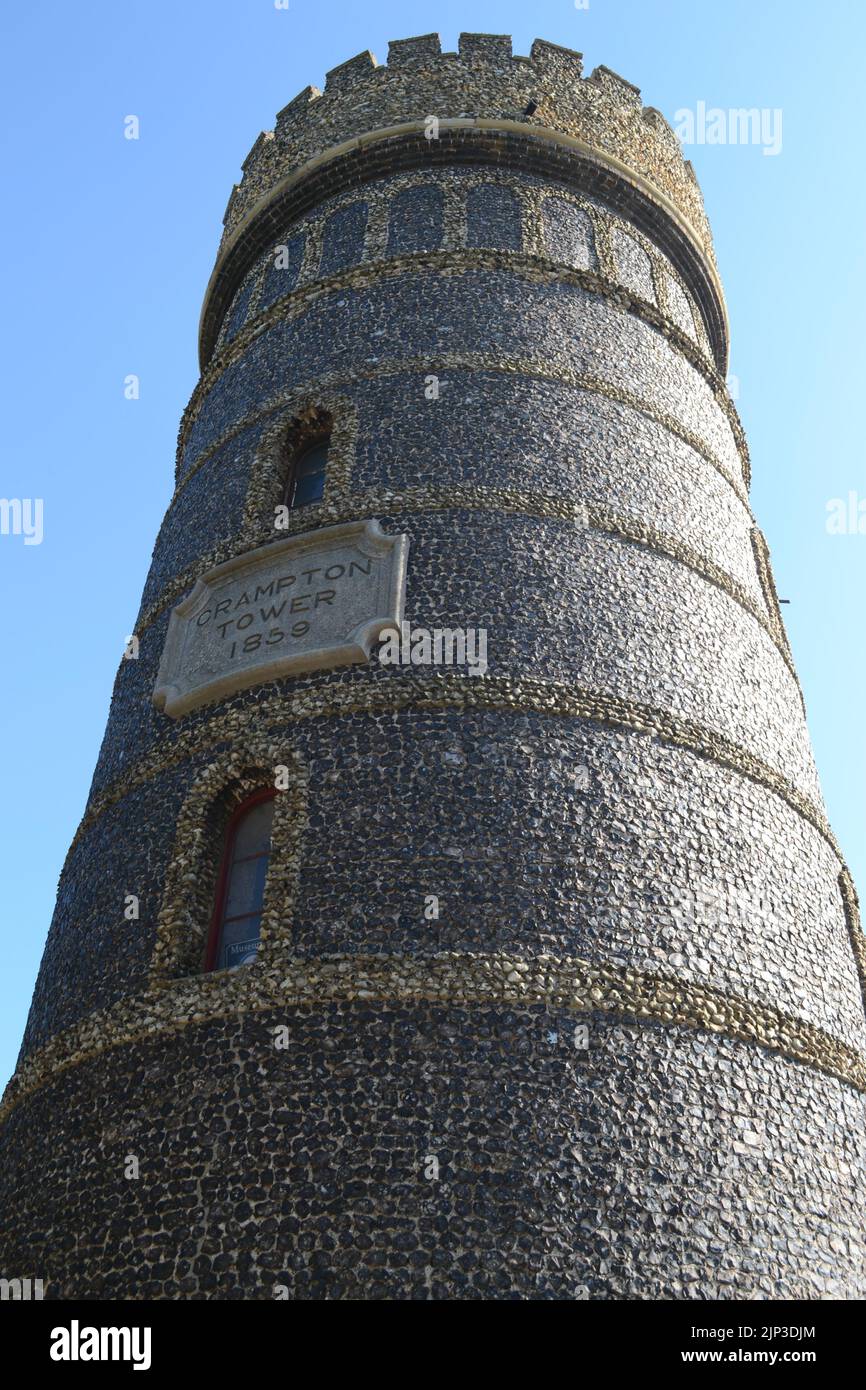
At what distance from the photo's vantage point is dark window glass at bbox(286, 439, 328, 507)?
11.0 metres

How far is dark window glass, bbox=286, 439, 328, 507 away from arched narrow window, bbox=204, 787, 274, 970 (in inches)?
132

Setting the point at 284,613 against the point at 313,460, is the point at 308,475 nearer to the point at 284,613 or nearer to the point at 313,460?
the point at 313,460

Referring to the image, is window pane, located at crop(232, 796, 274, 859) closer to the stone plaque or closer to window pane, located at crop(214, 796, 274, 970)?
window pane, located at crop(214, 796, 274, 970)

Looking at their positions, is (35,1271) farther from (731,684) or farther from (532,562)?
(731,684)

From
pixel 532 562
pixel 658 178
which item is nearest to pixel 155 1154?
pixel 532 562

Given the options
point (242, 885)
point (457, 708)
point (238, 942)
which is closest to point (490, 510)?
point (457, 708)

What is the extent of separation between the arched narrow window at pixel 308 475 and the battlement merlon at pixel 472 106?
4.84 meters

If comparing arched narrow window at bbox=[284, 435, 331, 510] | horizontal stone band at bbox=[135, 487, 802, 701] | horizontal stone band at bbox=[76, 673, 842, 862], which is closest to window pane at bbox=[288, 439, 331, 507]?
arched narrow window at bbox=[284, 435, 331, 510]

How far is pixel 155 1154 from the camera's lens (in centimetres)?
685

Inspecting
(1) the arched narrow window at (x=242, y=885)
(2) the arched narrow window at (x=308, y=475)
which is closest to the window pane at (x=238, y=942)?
(1) the arched narrow window at (x=242, y=885)

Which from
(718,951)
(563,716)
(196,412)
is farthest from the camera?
(196,412)

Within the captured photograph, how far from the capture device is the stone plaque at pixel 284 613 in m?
8.93

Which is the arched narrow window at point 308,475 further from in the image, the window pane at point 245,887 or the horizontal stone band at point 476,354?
the window pane at point 245,887

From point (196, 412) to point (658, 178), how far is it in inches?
248
